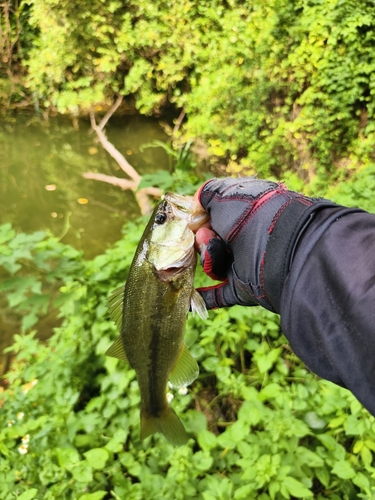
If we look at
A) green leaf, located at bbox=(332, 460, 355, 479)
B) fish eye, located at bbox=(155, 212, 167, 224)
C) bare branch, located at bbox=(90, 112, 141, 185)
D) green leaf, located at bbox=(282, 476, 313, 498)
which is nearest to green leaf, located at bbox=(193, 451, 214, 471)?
green leaf, located at bbox=(282, 476, 313, 498)

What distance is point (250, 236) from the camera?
1.41 m

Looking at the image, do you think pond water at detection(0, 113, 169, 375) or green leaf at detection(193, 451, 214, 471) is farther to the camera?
pond water at detection(0, 113, 169, 375)

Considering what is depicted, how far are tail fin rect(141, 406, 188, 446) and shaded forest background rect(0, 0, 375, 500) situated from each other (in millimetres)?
181

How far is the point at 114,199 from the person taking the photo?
7.38 meters

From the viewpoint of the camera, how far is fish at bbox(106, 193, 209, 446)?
166 centimetres

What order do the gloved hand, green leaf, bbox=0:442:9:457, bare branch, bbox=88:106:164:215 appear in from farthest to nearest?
bare branch, bbox=88:106:164:215 < green leaf, bbox=0:442:9:457 < the gloved hand

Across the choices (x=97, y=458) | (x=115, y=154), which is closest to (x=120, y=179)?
(x=115, y=154)

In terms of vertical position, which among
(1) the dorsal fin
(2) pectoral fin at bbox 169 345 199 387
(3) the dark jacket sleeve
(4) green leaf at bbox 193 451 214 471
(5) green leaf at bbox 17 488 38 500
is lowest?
(5) green leaf at bbox 17 488 38 500

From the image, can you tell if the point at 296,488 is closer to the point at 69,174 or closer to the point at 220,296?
the point at 220,296

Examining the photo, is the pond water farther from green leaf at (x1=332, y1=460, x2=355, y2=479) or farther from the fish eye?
green leaf at (x1=332, y1=460, x2=355, y2=479)

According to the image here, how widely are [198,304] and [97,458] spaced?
1.10m

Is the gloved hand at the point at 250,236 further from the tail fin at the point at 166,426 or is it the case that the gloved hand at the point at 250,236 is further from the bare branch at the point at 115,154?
the bare branch at the point at 115,154

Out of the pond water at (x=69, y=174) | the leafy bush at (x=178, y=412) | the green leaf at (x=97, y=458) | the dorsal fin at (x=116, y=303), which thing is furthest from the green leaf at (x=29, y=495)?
the pond water at (x=69, y=174)

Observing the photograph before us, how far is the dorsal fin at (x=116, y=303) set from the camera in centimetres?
176
